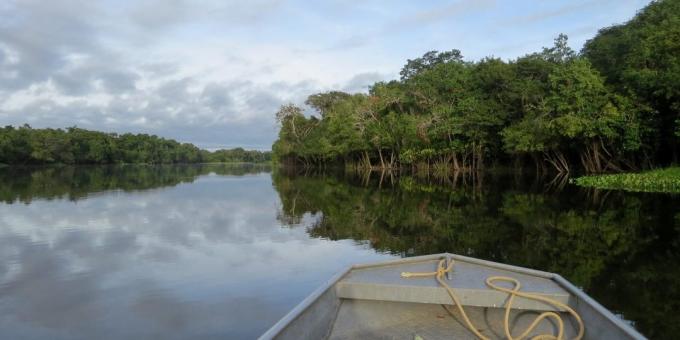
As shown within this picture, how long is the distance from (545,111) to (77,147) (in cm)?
9832

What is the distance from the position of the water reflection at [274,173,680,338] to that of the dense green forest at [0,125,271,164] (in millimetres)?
86641

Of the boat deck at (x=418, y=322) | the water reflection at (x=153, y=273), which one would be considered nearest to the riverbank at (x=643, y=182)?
the water reflection at (x=153, y=273)

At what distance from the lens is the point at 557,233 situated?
1264 centimetres

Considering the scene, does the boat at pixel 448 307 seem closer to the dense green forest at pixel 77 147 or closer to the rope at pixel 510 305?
the rope at pixel 510 305

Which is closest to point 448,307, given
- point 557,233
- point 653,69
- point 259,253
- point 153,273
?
point 153,273

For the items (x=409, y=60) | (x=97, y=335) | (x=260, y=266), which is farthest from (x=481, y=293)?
(x=409, y=60)

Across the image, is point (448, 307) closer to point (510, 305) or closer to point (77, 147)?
point (510, 305)

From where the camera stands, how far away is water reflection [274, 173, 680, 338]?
24.3 ft

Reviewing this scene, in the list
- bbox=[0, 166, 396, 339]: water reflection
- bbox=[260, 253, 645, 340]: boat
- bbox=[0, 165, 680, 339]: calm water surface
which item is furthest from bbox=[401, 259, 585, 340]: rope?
bbox=[0, 166, 396, 339]: water reflection

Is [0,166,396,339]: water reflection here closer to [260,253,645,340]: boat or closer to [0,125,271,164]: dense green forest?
[260,253,645,340]: boat

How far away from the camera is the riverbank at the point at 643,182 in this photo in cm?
2356

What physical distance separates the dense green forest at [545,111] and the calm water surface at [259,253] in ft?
37.5

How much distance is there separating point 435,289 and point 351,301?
0.91m

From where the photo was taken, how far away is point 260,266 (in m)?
9.69
